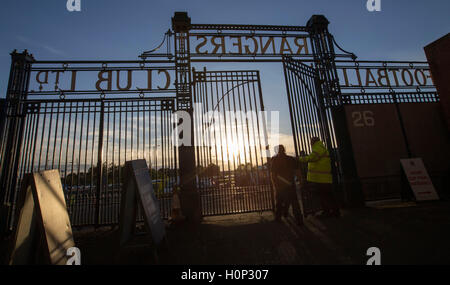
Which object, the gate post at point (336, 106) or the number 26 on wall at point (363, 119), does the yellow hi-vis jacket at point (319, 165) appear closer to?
the gate post at point (336, 106)

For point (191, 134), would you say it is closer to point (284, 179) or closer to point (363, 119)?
point (284, 179)

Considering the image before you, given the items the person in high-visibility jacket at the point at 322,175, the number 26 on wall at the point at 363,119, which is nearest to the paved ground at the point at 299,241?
the person in high-visibility jacket at the point at 322,175

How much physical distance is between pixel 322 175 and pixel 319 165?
0.86 ft

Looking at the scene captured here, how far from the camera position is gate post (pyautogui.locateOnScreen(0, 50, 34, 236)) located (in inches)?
189

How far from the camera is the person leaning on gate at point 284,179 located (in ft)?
14.8

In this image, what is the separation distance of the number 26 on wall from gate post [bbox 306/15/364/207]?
809 millimetres

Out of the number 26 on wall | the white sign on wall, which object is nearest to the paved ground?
the white sign on wall

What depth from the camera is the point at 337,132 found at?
20.4 ft

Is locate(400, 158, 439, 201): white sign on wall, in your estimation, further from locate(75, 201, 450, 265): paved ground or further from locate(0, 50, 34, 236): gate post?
locate(0, 50, 34, 236): gate post

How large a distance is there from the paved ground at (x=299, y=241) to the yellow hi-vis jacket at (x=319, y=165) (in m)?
1.02

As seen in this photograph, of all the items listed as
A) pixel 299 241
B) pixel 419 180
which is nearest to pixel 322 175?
pixel 299 241

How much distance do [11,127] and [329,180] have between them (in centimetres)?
876
